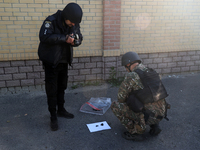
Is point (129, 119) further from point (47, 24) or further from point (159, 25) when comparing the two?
point (159, 25)

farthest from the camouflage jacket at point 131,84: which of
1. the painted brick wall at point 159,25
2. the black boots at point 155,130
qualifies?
the painted brick wall at point 159,25

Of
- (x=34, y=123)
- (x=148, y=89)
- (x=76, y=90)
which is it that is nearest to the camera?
(x=148, y=89)

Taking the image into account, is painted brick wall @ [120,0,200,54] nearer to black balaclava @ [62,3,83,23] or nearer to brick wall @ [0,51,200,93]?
brick wall @ [0,51,200,93]

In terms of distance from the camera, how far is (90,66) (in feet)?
17.4

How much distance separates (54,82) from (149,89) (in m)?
1.58


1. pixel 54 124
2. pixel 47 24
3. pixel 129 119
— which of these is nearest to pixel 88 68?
pixel 54 124

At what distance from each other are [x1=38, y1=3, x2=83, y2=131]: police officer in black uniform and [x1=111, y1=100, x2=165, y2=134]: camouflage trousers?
1.11 meters

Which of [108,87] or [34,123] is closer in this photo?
[34,123]

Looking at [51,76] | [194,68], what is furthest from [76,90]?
[194,68]

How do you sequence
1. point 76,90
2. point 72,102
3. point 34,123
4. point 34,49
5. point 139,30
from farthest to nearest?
point 139,30 < point 76,90 < point 34,49 < point 72,102 < point 34,123

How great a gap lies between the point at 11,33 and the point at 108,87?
2.84 m

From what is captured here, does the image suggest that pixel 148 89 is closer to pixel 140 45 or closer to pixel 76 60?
pixel 76 60

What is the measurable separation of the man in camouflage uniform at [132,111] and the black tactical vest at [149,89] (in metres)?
0.06

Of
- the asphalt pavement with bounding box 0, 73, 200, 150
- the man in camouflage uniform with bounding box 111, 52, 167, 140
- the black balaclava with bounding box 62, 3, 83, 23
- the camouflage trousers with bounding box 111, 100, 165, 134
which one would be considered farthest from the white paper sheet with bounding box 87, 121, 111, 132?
the black balaclava with bounding box 62, 3, 83, 23
